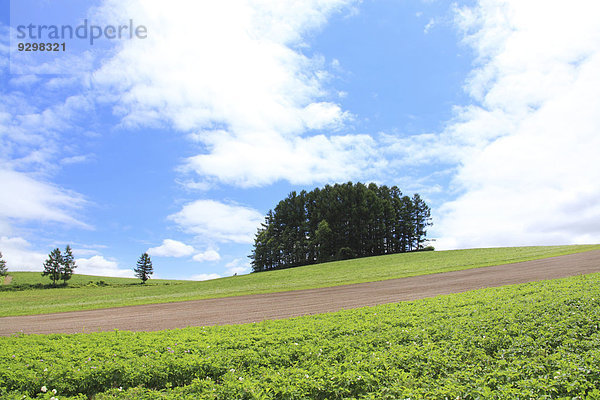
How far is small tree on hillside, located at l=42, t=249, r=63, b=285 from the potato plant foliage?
338 feet

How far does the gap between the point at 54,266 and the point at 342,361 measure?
371 ft

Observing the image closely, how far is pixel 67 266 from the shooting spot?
9531 cm

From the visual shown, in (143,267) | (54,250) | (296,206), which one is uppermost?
(296,206)

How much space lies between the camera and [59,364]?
26.0 feet

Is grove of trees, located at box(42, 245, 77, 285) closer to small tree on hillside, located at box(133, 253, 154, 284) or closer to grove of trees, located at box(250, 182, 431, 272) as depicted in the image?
small tree on hillside, located at box(133, 253, 154, 284)

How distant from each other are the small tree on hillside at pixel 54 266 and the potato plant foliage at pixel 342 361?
10317 centimetres

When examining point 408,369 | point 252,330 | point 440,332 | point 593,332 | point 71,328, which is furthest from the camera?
point 71,328

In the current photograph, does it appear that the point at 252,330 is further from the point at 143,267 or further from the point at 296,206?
the point at 143,267

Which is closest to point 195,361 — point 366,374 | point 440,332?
point 366,374

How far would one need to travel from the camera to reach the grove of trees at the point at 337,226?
86.2m

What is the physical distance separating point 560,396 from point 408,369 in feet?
9.37

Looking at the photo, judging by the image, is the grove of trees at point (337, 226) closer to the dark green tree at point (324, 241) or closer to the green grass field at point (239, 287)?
the dark green tree at point (324, 241)

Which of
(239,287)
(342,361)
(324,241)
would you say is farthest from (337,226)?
(342,361)

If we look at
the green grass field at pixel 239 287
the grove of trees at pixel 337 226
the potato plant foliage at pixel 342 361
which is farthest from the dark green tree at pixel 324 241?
the potato plant foliage at pixel 342 361
